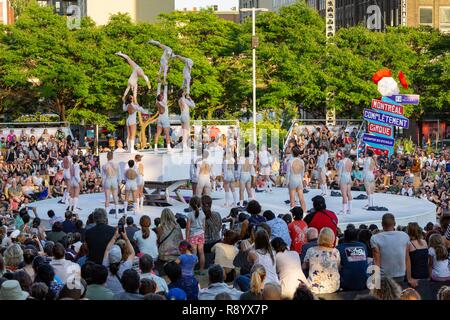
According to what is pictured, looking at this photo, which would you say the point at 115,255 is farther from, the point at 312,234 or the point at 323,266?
the point at 312,234

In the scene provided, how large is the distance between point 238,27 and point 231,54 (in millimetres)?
2631

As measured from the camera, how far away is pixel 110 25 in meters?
66.6

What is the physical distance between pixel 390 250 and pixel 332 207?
15117 millimetres

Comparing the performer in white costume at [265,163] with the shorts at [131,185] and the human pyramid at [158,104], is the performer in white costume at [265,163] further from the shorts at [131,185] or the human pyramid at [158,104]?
the shorts at [131,185]

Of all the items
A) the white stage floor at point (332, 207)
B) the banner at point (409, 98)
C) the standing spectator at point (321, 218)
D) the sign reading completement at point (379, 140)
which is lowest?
the white stage floor at point (332, 207)

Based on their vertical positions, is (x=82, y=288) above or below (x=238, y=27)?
below

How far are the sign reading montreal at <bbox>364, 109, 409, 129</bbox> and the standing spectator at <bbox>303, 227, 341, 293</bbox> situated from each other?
102 feet

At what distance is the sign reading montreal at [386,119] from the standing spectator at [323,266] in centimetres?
3121

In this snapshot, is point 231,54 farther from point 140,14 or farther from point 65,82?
point 140,14

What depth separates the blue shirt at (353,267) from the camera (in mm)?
13812

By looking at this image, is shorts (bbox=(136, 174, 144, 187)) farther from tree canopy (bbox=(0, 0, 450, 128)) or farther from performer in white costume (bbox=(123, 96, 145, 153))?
tree canopy (bbox=(0, 0, 450, 128))

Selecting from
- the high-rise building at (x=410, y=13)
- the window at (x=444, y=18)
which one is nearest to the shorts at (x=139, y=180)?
the high-rise building at (x=410, y=13)

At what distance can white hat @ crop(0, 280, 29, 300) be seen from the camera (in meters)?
11.5
